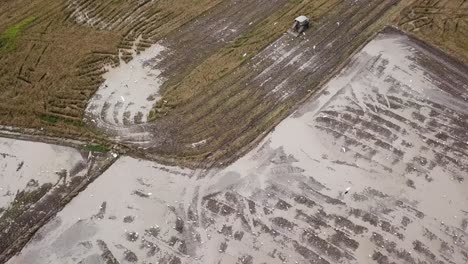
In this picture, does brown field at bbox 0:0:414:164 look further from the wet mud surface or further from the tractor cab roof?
the tractor cab roof

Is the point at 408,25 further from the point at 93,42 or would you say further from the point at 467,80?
the point at 93,42

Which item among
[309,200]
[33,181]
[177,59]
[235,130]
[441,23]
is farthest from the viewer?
[441,23]

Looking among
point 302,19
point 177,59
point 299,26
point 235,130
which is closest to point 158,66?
point 177,59

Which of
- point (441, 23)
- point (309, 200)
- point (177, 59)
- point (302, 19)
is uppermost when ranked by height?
point (302, 19)

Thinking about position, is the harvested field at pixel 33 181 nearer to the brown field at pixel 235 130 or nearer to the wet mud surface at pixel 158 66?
the brown field at pixel 235 130

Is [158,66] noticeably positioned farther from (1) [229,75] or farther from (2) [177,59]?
(1) [229,75]

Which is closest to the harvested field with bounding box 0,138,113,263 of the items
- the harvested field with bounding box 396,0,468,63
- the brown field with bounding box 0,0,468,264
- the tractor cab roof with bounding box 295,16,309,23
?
the brown field with bounding box 0,0,468,264
